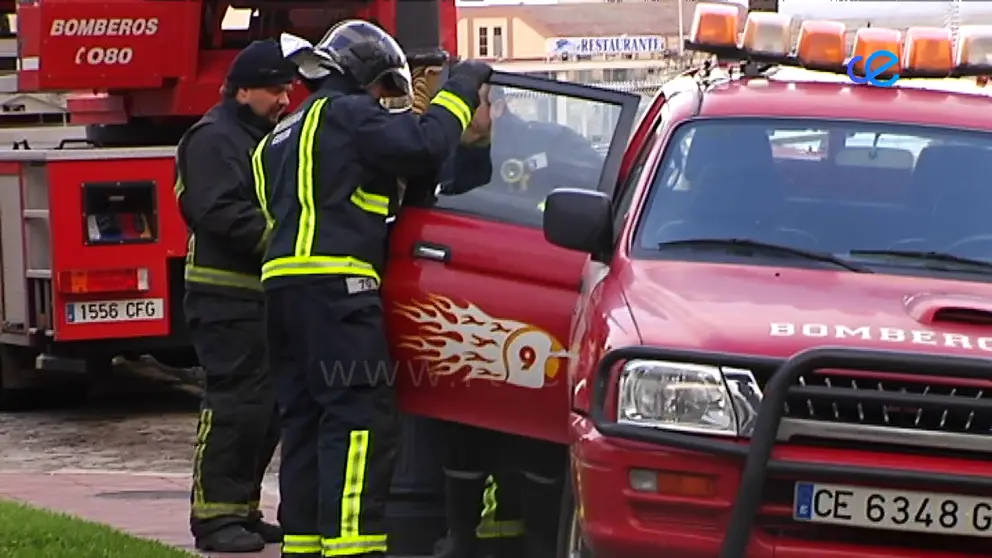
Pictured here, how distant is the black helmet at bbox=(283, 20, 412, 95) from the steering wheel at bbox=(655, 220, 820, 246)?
1328mm

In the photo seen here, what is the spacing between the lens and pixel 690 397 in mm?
5215

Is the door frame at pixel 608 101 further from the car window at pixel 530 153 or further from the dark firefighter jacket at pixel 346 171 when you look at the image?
the dark firefighter jacket at pixel 346 171

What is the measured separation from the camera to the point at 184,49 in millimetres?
13133

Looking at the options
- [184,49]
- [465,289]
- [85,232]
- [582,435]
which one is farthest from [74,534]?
[184,49]

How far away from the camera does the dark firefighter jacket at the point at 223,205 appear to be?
7.99 m

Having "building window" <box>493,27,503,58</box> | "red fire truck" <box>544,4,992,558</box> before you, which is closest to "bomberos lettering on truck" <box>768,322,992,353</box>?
"red fire truck" <box>544,4,992,558</box>

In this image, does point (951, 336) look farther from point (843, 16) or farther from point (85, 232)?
point (85, 232)

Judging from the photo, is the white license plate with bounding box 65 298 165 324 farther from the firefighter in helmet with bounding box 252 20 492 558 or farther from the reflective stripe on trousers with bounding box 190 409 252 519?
the firefighter in helmet with bounding box 252 20 492 558

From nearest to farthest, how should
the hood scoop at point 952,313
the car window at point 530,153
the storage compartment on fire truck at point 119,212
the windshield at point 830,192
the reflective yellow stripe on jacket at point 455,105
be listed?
the hood scoop at point 952,313 < the windshield at point 830,192 < the reflective yellow stripe on jacket at point 455,105 < the car window at point 530,153 < the storage compartment on fire truck at point 119,212

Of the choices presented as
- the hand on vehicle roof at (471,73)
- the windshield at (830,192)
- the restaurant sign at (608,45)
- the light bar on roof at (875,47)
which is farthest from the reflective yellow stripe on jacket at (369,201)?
the restaurant sign at (608,45)

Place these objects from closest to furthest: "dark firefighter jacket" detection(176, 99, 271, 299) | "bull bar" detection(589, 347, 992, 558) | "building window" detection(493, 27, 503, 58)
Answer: "bull bar" detection(589, 347, 992, 558) < "dark firefighter jacket" detection(176, 99, 271, 299) < "building window" detection(493, 27, 503, 58)

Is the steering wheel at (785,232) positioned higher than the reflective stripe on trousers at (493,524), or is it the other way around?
the steering wheel at (785,232)

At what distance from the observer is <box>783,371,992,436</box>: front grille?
5.06m

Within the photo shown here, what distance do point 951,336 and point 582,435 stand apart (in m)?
0.99
